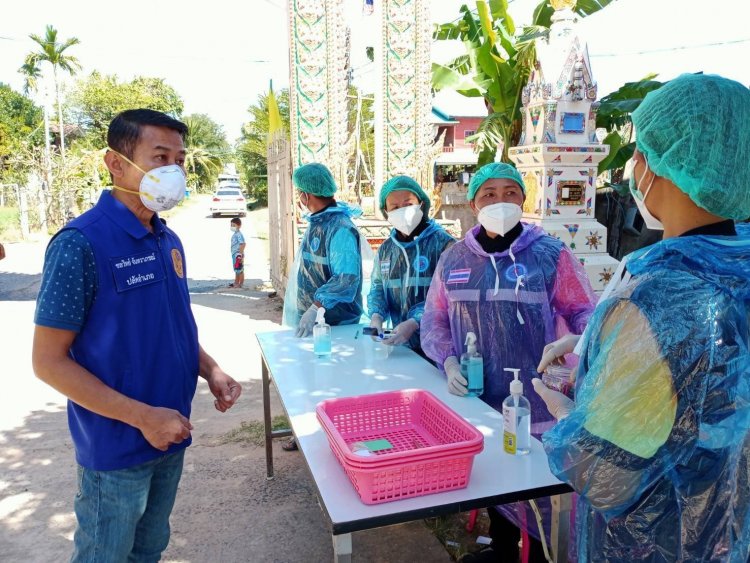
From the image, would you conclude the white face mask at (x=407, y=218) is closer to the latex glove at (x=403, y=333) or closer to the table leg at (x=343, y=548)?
the latex glove at (x=403, y=333)

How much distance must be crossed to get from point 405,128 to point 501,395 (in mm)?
6027

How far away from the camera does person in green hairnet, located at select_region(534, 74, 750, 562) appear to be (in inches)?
42.8

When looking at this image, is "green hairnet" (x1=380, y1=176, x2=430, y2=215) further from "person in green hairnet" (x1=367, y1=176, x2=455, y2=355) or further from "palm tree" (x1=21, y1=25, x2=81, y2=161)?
"palm tree" (x1=21, y1=25, x2=81, y2=161)

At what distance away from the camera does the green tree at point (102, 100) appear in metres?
33.5

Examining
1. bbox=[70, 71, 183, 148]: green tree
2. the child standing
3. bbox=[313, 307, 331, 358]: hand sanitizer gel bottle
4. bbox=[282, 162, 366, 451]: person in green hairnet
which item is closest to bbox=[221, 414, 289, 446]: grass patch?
bbox=[282, 162, 366, 451]: person in green hairnet

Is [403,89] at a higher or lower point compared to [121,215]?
higher

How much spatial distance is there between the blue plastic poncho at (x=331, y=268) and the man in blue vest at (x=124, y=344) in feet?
5.54

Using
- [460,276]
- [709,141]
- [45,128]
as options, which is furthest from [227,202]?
[709,141]

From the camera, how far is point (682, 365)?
3.53ft

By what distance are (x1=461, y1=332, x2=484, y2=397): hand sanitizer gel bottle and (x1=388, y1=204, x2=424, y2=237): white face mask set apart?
3.87ft

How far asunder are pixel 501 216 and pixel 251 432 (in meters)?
2.90

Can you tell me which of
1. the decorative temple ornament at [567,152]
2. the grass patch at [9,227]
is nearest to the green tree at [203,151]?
the grass patch at [9,227]

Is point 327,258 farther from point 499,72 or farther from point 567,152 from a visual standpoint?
point 499,72

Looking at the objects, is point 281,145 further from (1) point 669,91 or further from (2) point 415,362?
(1) point 669,91
